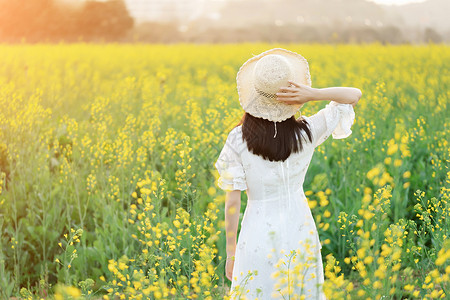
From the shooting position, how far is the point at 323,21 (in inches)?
1040

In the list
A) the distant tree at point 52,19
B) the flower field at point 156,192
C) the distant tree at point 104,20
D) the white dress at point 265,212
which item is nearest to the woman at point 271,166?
the white dress at point 265,212

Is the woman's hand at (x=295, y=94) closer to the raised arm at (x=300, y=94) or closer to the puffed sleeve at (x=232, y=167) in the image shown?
the raised arm at (x=300, y=94)

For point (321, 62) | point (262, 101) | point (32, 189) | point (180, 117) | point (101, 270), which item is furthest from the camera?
point (321, 62)

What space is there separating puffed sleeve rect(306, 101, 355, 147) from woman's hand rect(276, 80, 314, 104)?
0.55 ft

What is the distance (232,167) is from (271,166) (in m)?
0.16

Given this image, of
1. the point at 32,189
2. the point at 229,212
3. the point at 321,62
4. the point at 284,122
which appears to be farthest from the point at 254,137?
the point at 321,62

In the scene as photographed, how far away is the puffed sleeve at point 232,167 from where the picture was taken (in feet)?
7.25

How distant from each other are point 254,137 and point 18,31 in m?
32.5

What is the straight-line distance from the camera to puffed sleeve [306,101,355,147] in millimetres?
2287

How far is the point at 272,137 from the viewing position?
86.1 inches

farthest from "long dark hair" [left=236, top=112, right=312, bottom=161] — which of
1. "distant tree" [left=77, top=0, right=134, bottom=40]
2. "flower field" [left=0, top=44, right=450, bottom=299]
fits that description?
"distant tree" [left=77, top=0, right=134, bottom=40]

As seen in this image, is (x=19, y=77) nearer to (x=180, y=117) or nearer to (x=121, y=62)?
(x=180, y=117)

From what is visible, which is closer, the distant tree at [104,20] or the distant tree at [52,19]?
the distant tree at [52,19]

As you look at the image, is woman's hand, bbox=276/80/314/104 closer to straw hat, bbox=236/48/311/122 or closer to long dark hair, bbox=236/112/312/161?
straw hat, bbox=236/48/311/122
